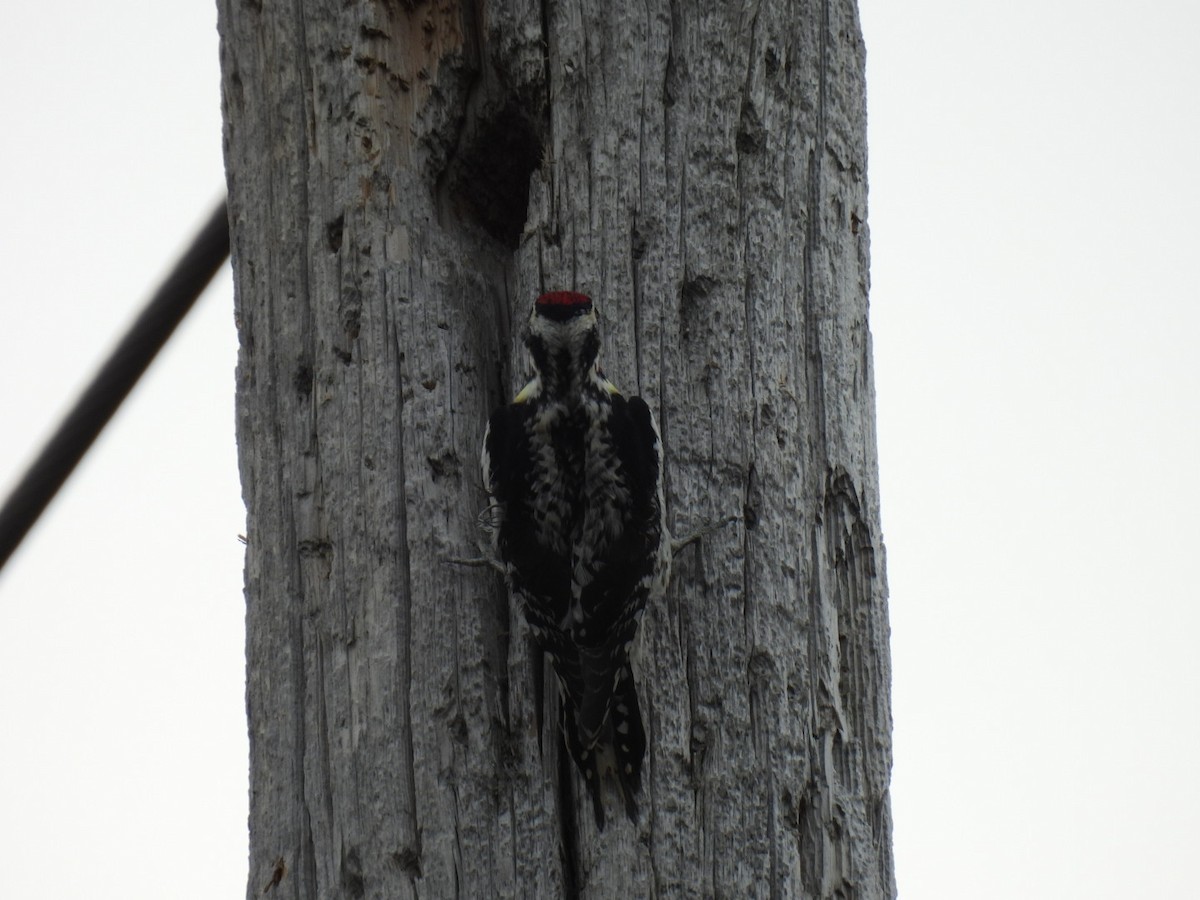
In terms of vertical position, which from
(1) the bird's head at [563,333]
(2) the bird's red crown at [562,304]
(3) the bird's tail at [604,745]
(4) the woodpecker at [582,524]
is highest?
(2) the bird's red crown at [562,304]

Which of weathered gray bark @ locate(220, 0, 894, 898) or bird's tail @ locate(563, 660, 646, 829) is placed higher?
weathered gray bark @ locate(220, 0, 894, 898)

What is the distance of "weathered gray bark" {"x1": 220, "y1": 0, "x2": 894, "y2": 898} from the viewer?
2.71 m

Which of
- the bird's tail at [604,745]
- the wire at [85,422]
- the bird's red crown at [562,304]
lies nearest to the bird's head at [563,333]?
the bird's red crown at [562,304]

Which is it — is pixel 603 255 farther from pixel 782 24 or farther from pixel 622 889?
pixel 622 889

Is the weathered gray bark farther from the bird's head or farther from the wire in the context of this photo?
the wire

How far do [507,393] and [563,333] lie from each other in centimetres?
23

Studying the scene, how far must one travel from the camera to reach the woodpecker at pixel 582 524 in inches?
106

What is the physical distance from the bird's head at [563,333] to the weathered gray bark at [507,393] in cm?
7

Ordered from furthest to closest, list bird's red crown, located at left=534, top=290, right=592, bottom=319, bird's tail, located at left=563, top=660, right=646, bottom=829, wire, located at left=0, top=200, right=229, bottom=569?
1. wire, located at left=0, top=200, right=229, bottom=569
2. bird's red crown, located at left=534, top=290, right=592, bottom=319
3. bird's tail, located at left=563, top=660, right=646, bottom=829

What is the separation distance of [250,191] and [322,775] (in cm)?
127

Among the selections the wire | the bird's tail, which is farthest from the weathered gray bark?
the wire

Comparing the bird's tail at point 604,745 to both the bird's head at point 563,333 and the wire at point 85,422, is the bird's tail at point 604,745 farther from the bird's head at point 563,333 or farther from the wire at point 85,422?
the wire at point 85,422

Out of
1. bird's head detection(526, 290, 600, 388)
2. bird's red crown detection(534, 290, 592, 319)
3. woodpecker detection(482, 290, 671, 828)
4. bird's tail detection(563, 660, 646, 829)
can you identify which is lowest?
bird's tail detection(563, 660, 646, 829)

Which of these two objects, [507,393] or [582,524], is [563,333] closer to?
[507,393]
